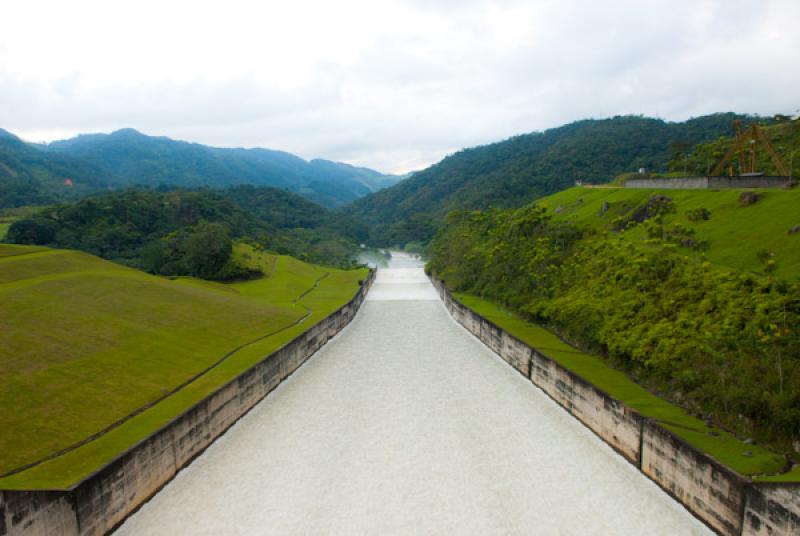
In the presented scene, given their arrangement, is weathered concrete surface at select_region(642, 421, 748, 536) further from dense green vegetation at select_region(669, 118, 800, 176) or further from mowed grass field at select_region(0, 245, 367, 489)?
dense green vegetation at select_region(669, 118, 800, 176)

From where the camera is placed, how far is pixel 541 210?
39500 millimetres

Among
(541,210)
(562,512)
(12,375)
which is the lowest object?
(562,512)

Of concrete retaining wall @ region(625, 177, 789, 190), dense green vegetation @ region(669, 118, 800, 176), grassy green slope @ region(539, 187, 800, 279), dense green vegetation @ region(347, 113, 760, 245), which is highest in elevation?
dense green vegetation @ region(347, 113, 760, 245)

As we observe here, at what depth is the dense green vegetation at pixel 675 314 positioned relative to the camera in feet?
44.1

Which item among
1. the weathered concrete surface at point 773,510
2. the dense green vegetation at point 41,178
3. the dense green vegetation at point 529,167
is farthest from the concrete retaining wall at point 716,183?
the dense green vegetation at point 41,178

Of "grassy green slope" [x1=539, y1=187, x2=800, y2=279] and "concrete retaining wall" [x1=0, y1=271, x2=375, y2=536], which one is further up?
"grassy green slope" [x1=539, y1=187, x2=800, y2=279]

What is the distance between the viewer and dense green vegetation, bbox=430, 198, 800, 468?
44.1ft

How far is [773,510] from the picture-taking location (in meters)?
9.57

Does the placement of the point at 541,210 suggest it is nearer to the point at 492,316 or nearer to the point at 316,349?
the point at 492,316

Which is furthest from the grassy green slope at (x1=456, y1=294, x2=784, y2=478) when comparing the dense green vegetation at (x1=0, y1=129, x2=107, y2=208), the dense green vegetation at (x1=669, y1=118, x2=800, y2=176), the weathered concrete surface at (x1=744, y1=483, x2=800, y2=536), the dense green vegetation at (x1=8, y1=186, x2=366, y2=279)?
the dense green vegetation at (x1=0, y1=129, x2=107, y2=208)

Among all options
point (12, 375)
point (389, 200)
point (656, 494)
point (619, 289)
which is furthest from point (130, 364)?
point (389, 200)

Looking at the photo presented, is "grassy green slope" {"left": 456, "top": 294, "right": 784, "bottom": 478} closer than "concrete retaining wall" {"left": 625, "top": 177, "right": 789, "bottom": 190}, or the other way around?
"grassy green slope" {"left": 456, "top": 294, "right": 784, "bottom": 478}

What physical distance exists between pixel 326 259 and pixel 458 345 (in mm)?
56003

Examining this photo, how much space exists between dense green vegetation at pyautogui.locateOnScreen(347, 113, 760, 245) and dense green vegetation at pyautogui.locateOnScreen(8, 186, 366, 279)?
31.7 m
